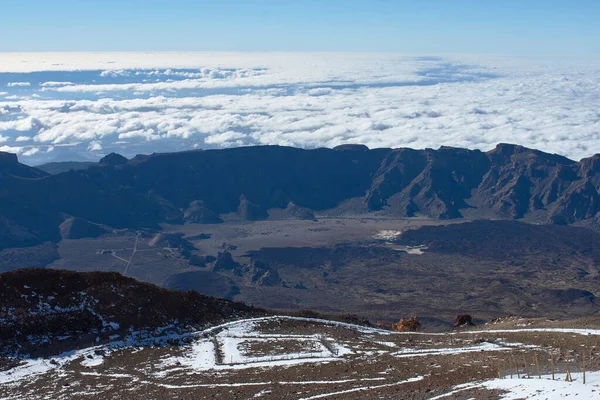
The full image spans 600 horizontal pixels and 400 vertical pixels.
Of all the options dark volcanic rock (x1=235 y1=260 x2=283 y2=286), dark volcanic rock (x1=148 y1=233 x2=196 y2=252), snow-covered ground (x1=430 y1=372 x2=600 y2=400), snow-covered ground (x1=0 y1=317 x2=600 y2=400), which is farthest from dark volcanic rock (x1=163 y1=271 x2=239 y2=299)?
snow-covered ground (x1=430 y1=372 x2=600 y2=400)

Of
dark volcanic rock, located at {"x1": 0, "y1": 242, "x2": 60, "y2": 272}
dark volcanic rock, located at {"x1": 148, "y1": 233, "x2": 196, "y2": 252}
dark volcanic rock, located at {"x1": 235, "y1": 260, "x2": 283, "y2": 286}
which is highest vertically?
dark volcanic rock, located at {"x1": 0, "y1": 242, "x2": 60, "y2": 272}

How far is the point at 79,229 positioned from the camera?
174 m

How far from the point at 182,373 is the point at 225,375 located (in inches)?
88.1

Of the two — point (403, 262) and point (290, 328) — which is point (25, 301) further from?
point (403, 262)

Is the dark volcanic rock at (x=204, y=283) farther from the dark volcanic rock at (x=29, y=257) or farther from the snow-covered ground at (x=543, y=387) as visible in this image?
the snow-covered ground at (x=543, y=387)

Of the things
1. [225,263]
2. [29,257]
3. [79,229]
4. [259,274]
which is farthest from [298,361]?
[79,229]

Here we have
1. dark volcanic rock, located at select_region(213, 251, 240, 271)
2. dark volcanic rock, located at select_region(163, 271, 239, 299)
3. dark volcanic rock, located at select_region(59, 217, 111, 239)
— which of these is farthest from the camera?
dark volcanic rock, located at select_region(59, 217, 111, 239)

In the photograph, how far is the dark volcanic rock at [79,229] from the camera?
17250cm

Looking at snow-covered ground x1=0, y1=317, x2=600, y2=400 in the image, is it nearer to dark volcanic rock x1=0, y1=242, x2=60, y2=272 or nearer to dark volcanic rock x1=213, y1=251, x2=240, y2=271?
dark volcanic rock x1=213, y1=251, x2=240, y2=271

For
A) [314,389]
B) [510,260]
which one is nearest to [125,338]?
[314,389]

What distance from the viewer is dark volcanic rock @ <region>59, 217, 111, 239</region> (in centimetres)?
17250

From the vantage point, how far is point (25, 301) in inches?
1572

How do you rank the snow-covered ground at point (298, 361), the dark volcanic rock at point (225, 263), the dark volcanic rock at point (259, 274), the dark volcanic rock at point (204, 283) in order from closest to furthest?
1. the snow-covered ground at point (298, 361)
2. the dark volcanic rock at point (204, 283)
3. the dark volcanic rock at point (259, 274)
4. the dark volcanic rock at point (225, 263)

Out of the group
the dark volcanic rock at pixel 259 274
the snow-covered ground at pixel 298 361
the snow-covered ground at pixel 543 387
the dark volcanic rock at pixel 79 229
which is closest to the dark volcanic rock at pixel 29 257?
the dark volcanic rock at pixel 79 229
